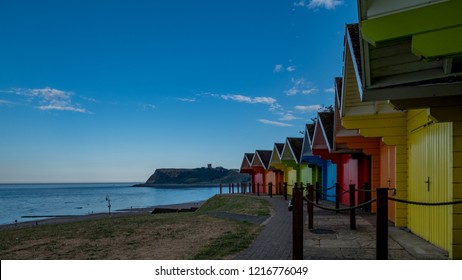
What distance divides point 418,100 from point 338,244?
9.44 feet

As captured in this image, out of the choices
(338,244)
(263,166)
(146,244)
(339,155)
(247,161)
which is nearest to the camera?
(338,244)

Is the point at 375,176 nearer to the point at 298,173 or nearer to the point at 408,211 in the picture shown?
the point at 408,211

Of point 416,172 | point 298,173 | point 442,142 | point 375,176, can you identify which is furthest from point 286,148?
point 442,142

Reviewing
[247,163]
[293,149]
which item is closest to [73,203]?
[247,163]

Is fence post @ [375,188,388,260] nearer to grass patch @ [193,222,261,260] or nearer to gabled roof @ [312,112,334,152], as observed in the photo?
grass patch @ [193,222,261,260]

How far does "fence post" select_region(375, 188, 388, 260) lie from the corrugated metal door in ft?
5.09

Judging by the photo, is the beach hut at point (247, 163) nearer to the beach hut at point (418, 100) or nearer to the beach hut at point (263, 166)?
the beach hut at point (263, 166)

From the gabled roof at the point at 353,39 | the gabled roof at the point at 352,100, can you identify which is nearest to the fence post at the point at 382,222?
the gabled roof at the point at 353,39

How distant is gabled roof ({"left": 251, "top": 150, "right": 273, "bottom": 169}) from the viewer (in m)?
31.9

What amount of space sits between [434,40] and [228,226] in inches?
320

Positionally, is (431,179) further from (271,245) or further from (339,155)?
(339,155)

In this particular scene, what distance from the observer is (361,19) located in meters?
3.28

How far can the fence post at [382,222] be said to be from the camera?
4582 millimetres

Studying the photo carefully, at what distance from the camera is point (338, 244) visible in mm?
6977
